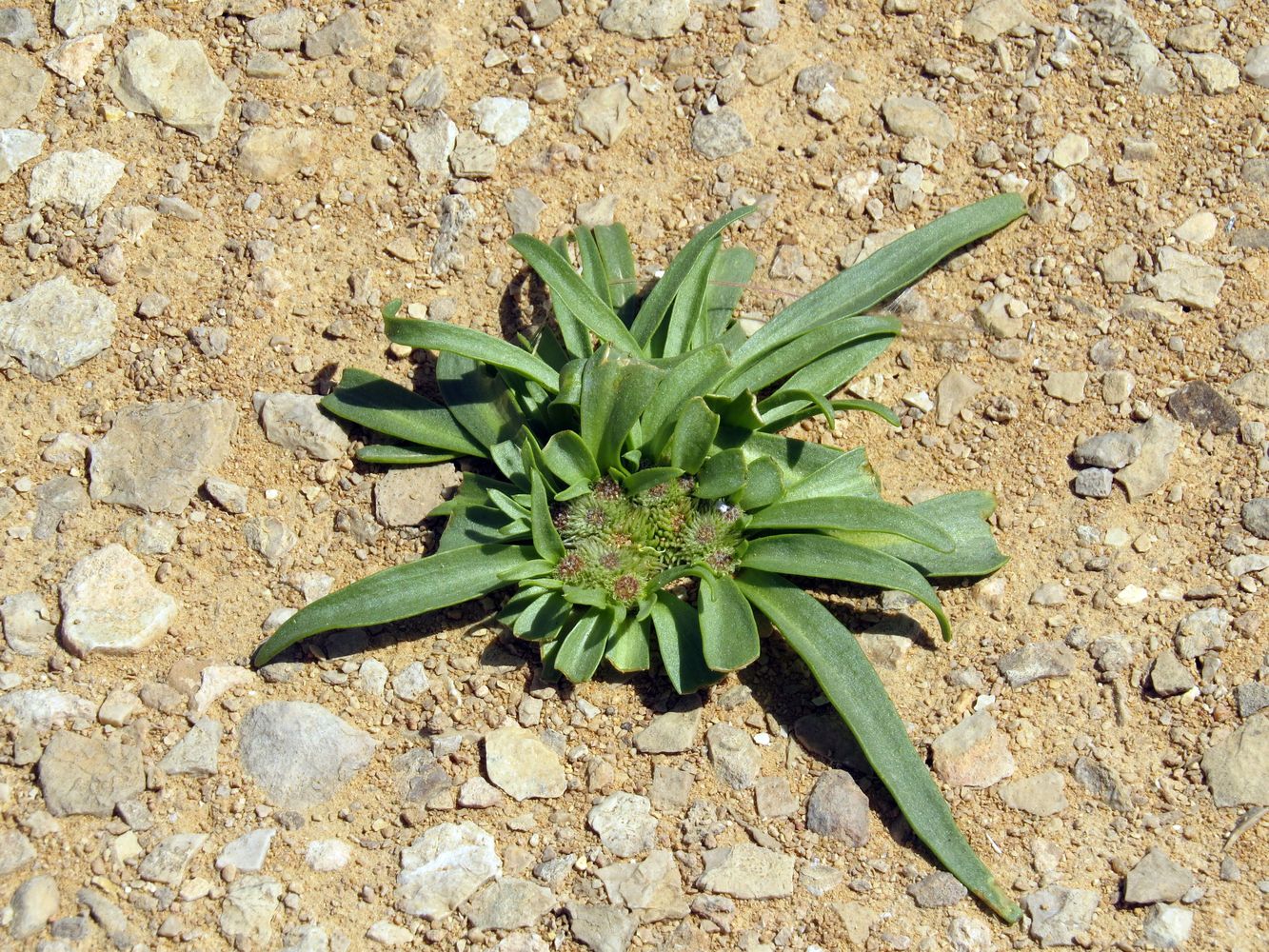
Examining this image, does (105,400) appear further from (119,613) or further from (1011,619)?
(1011,619)

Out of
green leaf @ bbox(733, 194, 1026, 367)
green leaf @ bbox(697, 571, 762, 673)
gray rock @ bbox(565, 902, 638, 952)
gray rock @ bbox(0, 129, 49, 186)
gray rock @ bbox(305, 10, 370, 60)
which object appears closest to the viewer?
gray rock @ bbox(565, 902, 638, 952)

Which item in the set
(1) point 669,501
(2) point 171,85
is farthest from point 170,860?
(2) point 171,85

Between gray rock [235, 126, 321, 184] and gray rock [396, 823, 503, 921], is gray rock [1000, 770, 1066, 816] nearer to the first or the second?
gray rock [396, 823, 503, 921]

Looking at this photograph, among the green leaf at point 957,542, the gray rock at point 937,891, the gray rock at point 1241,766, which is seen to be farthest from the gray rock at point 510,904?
the gray rock at point 1241,766

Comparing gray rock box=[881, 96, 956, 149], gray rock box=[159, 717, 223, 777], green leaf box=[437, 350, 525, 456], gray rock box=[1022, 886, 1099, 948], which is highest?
gray rock box=[881, 96, 956, 149]

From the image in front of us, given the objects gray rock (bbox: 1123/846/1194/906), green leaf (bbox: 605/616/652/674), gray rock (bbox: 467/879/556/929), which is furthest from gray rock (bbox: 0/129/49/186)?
gray rock (bbox: 1123/846/1194/906)

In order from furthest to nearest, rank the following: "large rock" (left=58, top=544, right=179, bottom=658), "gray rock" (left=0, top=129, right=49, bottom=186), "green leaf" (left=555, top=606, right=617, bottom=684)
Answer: "gray rock" (left=0, top=129, right=49, bottom=186) < "large rock" (left=58, top=544, right=179, bottom=658) < "green leaf" (left=555, top=606, right=617, bottom=684)

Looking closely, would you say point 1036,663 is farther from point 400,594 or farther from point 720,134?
point 720,134
